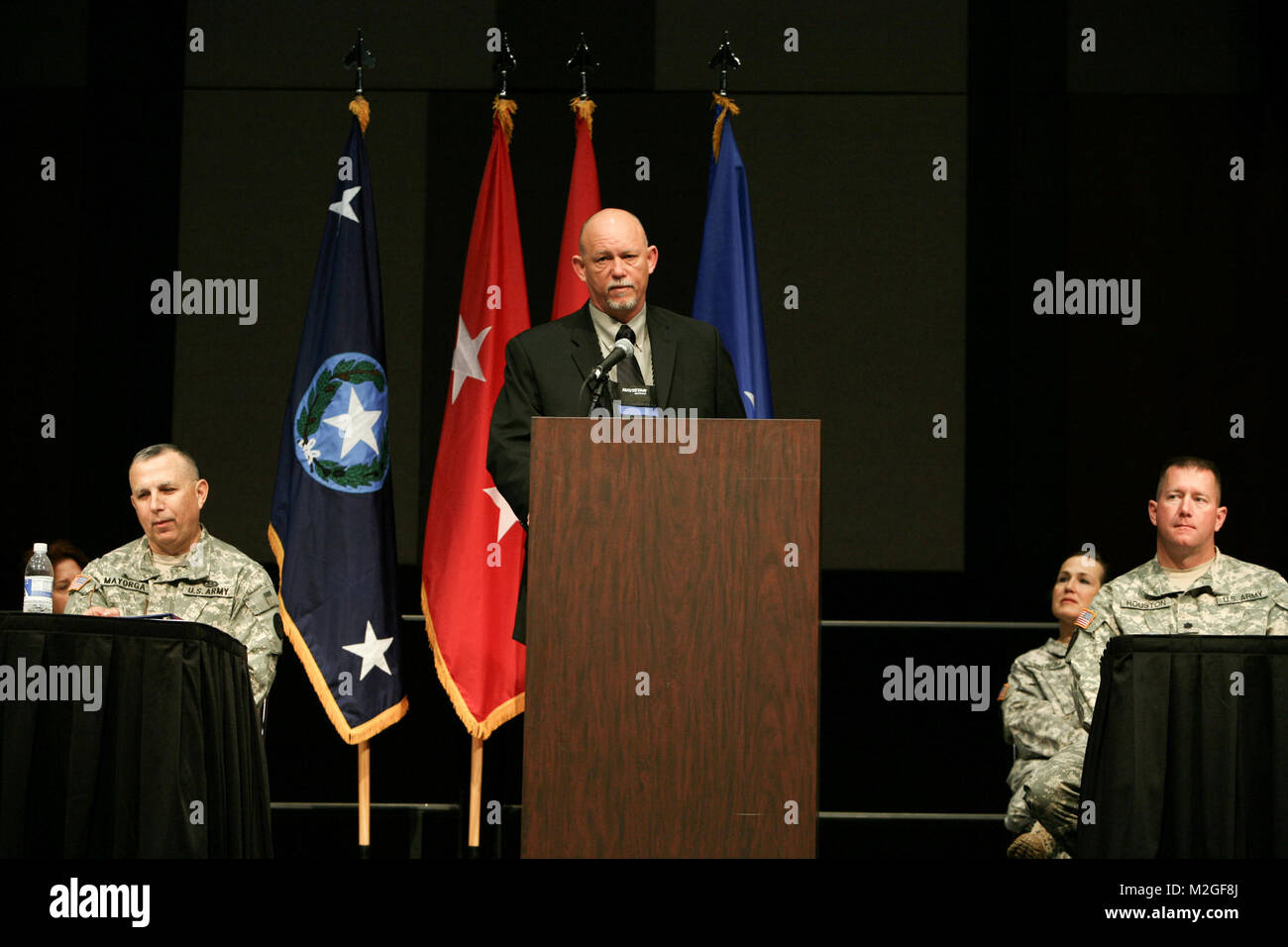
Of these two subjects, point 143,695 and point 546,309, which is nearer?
point 143,695

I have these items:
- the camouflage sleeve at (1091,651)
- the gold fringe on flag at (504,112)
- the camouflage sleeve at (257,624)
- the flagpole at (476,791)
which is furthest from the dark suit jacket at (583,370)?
the gold fringe on flag at (504,112)

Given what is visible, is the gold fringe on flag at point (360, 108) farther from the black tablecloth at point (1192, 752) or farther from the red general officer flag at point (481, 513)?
the black tablecloth at point (1192, 752)

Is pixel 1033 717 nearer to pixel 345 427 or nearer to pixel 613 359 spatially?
pixel 613 359

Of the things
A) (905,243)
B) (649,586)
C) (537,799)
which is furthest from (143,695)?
(905,243)

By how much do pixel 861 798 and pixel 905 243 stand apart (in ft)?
6.84

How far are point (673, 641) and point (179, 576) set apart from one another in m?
1.84

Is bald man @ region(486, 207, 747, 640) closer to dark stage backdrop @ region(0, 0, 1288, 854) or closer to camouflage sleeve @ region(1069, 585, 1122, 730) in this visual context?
camouflage sleeve @ region(1069, 585, 1122, 730)

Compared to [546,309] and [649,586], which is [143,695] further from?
[546,309]

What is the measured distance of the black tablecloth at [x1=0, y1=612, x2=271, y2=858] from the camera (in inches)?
111

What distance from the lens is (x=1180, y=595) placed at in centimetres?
377

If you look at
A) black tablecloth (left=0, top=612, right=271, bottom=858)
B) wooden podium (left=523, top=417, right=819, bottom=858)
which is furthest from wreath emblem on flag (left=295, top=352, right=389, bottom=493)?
wooden podium (left=523, top=417, right=819, bottom=858)

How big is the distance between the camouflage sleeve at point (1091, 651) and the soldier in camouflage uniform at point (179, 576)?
2102 millimetres

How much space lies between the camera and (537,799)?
2725mm

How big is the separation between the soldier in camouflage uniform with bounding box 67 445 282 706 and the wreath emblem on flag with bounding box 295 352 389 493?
68cm
